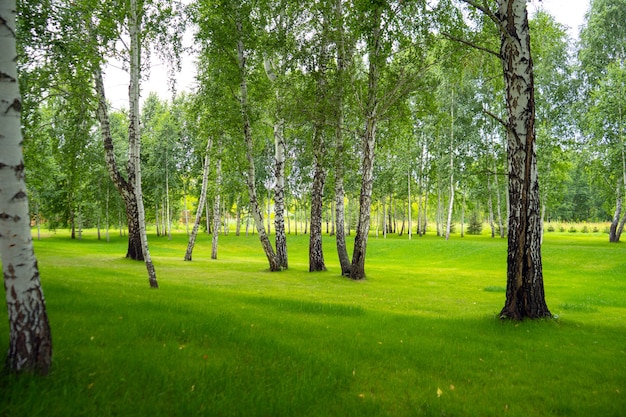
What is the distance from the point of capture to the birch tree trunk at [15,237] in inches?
139

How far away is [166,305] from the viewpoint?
7809mm

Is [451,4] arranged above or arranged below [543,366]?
above

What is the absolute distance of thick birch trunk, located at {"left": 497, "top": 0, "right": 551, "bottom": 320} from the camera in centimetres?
850

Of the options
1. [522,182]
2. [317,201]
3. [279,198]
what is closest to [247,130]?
[279,198]

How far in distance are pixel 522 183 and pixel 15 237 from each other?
8853 millimetres

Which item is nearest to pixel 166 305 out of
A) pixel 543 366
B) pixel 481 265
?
pixel 543 366

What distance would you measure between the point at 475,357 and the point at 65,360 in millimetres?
5698

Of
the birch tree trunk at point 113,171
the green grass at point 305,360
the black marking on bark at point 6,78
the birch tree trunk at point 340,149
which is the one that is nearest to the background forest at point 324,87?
the birch tree trunk at point 340,149

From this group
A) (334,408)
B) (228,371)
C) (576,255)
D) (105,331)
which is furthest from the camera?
(576,255)

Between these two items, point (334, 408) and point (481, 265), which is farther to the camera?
point (481, 265)

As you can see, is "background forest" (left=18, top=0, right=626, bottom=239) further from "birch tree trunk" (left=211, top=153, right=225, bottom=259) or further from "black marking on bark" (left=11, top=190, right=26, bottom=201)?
"black marking on bark" (left=11, top=190, right=26, bottom=201)

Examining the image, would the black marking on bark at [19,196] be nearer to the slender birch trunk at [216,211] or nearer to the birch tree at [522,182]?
the birch tree at [522,182]

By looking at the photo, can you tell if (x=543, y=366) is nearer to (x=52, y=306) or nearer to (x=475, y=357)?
(x=475, y=357)

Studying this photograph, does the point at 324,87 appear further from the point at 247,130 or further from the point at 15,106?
the point at 15,106
